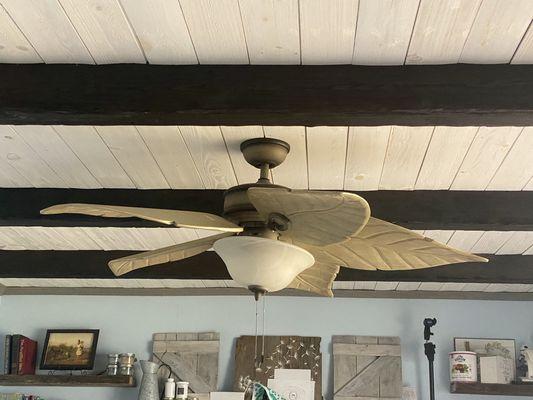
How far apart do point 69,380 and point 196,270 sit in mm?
1277

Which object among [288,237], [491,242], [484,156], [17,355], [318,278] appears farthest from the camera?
[17,355]

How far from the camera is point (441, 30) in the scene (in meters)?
1.74

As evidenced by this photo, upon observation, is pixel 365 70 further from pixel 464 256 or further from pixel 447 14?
pixel 464 256

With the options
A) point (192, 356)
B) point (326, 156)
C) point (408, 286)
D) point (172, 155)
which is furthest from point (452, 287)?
point (172, 155)

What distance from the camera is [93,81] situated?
6.31 ft

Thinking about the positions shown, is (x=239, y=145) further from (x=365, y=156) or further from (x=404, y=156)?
(x=404, y=156)

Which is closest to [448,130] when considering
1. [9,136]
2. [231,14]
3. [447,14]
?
[447,14]

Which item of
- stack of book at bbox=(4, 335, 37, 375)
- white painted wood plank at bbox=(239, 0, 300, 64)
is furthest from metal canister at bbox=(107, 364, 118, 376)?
white painted wood plank at bbox=(239, 0, 300, 64)

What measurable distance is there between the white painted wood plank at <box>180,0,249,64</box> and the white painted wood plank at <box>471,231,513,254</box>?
6.06 feet

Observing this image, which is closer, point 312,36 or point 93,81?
point 312,36

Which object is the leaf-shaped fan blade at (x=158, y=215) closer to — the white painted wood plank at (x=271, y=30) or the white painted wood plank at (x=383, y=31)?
the white painted wood plank at (x=271, y=30)

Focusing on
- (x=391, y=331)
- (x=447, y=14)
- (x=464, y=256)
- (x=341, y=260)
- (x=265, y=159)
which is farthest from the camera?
(x=391, y=331)

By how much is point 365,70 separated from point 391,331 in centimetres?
277

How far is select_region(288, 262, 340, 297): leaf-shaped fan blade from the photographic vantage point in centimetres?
223
